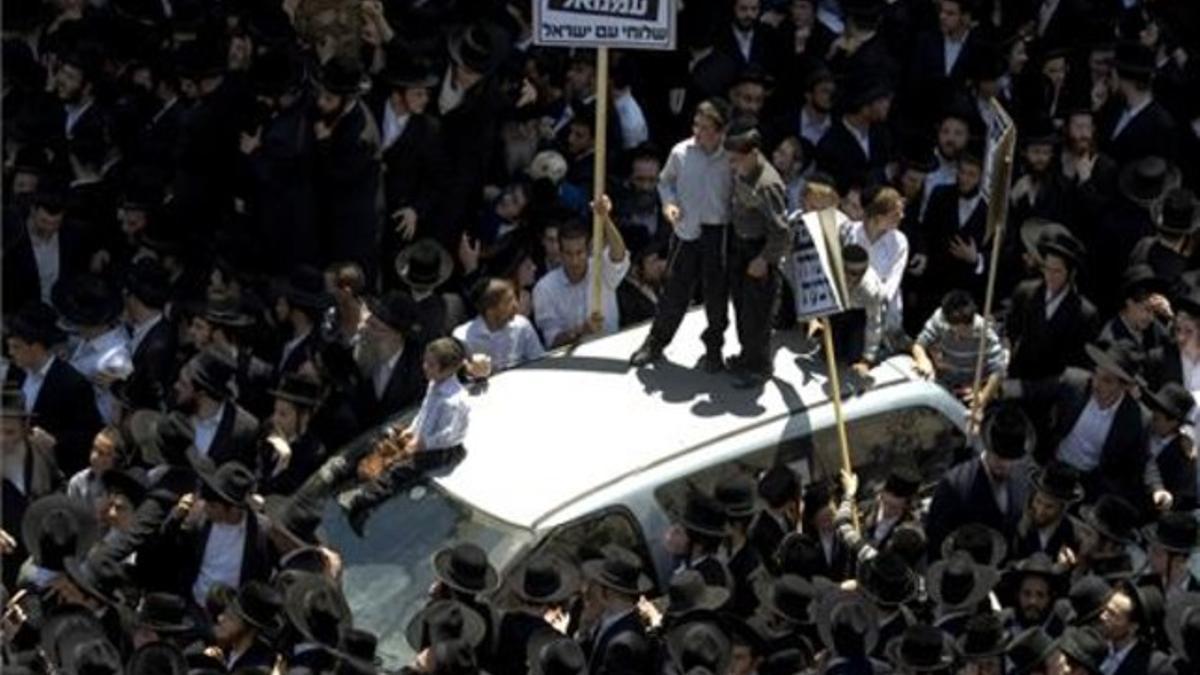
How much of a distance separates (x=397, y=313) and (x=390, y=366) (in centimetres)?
27

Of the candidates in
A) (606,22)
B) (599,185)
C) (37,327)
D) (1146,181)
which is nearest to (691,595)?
(599,185)

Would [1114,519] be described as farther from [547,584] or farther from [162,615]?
[162,615]

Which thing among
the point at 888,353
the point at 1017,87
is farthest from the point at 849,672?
the point at 1017,87

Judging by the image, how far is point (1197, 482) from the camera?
19062 millimetres

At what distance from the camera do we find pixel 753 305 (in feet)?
60.9

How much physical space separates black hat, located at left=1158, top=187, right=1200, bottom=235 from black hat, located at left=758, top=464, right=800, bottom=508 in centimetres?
369

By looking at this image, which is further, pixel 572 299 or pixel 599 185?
pixel 572 299

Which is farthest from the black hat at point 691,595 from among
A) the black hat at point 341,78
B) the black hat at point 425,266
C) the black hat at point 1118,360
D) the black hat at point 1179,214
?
the black hat at point 341,78

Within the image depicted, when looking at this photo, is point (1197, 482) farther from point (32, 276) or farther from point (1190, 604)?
point (32, 276)

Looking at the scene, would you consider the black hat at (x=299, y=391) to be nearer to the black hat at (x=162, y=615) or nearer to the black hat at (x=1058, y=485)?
the black hat at (x=162, y=615)

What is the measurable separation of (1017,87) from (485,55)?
3.46 m

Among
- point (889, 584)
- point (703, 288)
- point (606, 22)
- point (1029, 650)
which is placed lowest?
point (1029, 650)

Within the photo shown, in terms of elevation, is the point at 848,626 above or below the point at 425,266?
below

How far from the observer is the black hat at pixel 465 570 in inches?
663
